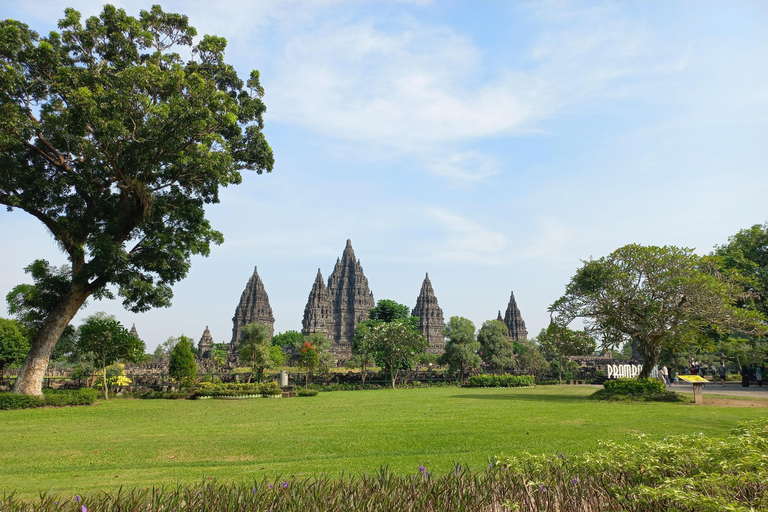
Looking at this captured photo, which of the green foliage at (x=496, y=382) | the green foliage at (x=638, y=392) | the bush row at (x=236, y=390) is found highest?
the green foliage at (x=638, y=392)

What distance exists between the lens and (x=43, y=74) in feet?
63.2

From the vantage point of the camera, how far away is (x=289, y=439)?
9578 mm

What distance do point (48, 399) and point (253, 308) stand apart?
345 feet

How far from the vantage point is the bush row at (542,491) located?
4.09 m

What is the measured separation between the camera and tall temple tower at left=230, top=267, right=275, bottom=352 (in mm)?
120688

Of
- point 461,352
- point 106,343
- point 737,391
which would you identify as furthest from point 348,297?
point 737,391

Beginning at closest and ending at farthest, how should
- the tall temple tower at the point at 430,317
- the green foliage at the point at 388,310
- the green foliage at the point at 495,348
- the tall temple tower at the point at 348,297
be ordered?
the green foliage at the point at 495,348 → the green foliage at the point at 388,310 → the tall temple tower at the point at 430,317 → the tall temple tower at the point at 348,297

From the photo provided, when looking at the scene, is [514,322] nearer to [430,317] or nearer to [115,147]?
[430,317]

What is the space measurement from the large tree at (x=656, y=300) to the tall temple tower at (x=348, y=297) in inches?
4399

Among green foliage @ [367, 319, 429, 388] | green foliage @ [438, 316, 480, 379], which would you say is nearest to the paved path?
→ green foliage @ [367, 319, 429, 388]

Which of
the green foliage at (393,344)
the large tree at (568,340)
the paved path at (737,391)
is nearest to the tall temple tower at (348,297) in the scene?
the green foliage at (393,344)

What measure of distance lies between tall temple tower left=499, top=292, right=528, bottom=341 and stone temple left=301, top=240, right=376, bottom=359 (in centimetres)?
3688

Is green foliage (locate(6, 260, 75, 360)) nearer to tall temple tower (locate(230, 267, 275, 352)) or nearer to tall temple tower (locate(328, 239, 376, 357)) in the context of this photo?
tall temple tower (locate(230, 267, 275, 352))

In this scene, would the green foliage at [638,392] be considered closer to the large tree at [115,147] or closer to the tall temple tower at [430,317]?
the large tree at [115,147]
